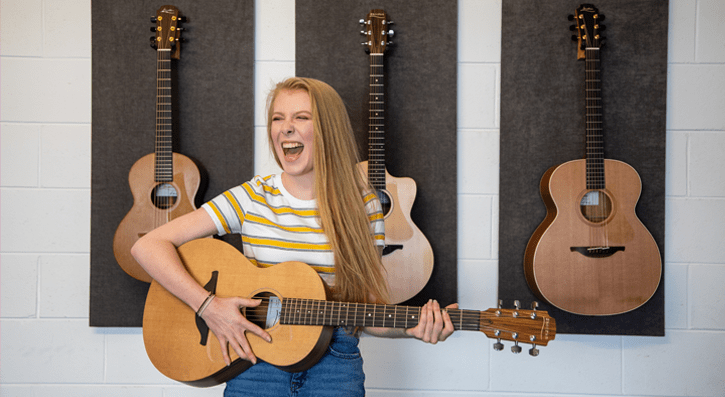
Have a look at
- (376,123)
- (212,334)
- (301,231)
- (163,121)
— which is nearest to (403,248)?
(376,123)

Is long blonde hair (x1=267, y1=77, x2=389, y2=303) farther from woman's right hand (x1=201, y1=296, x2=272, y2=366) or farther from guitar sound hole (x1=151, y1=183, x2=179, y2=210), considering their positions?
guitar sound hole (x1=151, y1=183, x2=179, y2=210)

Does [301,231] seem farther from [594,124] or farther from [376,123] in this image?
[594,124]

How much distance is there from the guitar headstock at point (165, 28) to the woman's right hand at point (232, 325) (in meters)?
1.21

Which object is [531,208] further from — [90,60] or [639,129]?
[90,60]

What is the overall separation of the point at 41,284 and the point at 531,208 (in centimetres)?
225

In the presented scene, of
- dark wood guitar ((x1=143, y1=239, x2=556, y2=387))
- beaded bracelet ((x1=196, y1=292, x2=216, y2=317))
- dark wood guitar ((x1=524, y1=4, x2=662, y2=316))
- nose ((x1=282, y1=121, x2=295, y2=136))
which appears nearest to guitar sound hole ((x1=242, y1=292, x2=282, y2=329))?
dark wood guitar ((x1=143, y1=239, x2=556, y2=387))

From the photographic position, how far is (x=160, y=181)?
191 centimetres

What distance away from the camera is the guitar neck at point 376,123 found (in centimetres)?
192

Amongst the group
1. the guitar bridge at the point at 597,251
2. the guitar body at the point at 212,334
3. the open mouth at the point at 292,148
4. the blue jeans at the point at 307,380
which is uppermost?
the open mouth at the point at 292,148

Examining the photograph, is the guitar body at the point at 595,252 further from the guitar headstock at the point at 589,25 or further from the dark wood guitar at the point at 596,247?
the guitar headstock at the point at 589,25

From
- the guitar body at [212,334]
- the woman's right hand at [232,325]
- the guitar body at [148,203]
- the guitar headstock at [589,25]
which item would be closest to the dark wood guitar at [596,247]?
the guitar headstock at [589,25]

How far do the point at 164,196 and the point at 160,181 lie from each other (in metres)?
0.07

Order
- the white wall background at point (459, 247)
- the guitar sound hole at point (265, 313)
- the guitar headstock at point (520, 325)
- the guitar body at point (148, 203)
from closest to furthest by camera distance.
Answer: the guitar headstock at point (520, 325)
the guitar sound hole at point (265, 313)
the guitar body at point (148, 203)
the white wall background at point (459, 247)

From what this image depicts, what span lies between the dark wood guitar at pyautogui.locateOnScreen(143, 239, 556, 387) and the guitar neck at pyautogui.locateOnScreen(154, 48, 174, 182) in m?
0.59
